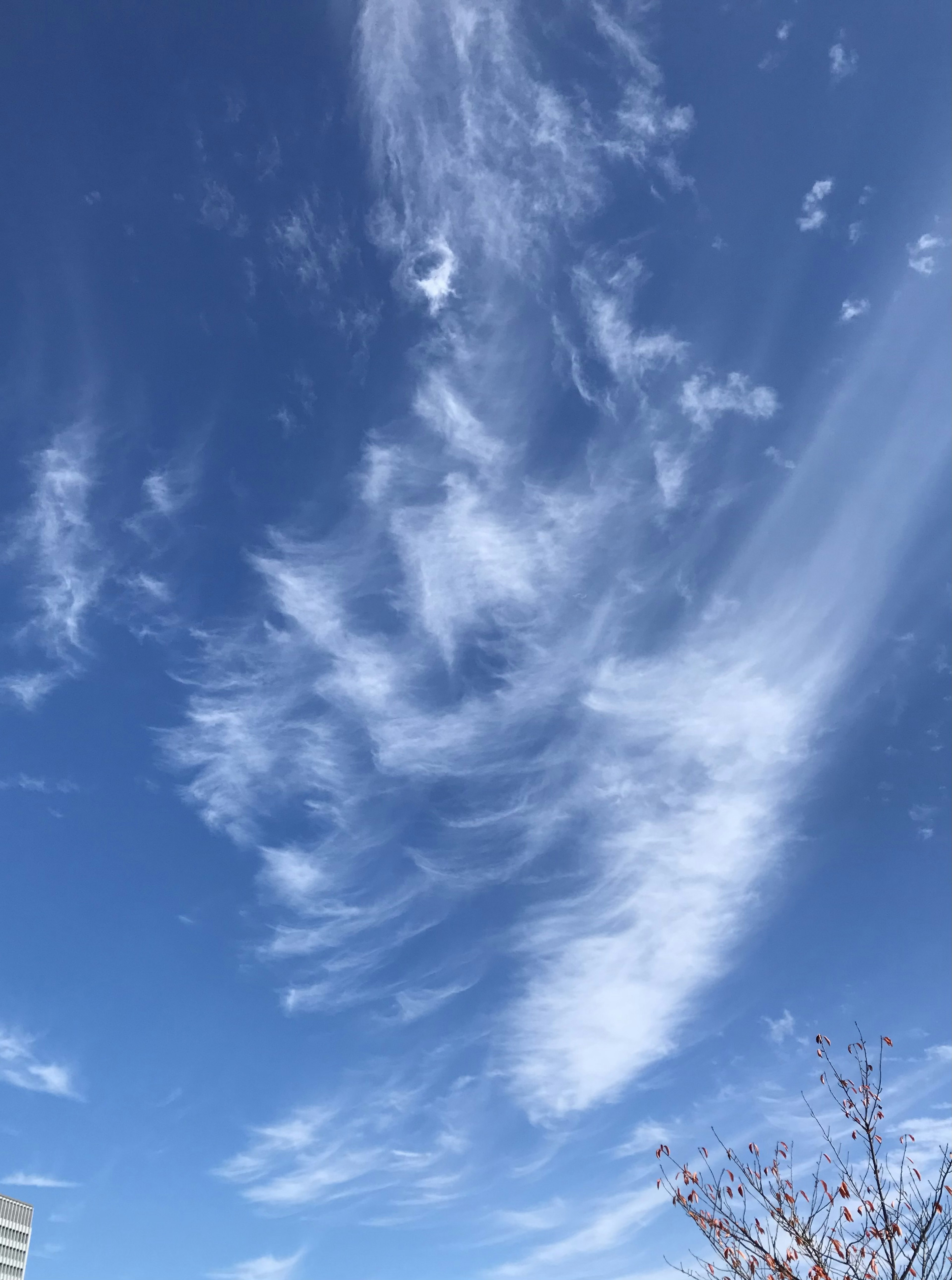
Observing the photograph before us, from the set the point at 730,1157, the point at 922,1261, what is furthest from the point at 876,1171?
the point at 730,1157

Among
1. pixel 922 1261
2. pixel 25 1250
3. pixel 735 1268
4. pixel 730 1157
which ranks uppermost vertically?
pixel 25 1250

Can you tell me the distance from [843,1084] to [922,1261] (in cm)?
473

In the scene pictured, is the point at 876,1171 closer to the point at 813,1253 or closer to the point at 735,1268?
the point at 813,1253

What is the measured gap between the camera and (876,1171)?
2512 centimetres

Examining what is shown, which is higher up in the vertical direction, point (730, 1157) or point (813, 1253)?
point (730, 1157)

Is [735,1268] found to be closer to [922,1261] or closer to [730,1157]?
[730,1157]

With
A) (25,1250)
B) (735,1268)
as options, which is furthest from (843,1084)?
(25,1250)

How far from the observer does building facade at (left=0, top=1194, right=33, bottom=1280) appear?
184500 mm

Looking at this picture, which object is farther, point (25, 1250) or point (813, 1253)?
point (25, 1250)

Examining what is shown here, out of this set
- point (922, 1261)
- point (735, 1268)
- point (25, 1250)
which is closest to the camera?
point (922, 1261)

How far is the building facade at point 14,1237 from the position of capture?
605 ft

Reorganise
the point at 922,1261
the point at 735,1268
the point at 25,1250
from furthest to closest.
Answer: the point at 25,1250 < the point at 735,1268 < the point at 922,1261

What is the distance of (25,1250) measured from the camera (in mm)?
190875

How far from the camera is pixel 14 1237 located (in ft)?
618
